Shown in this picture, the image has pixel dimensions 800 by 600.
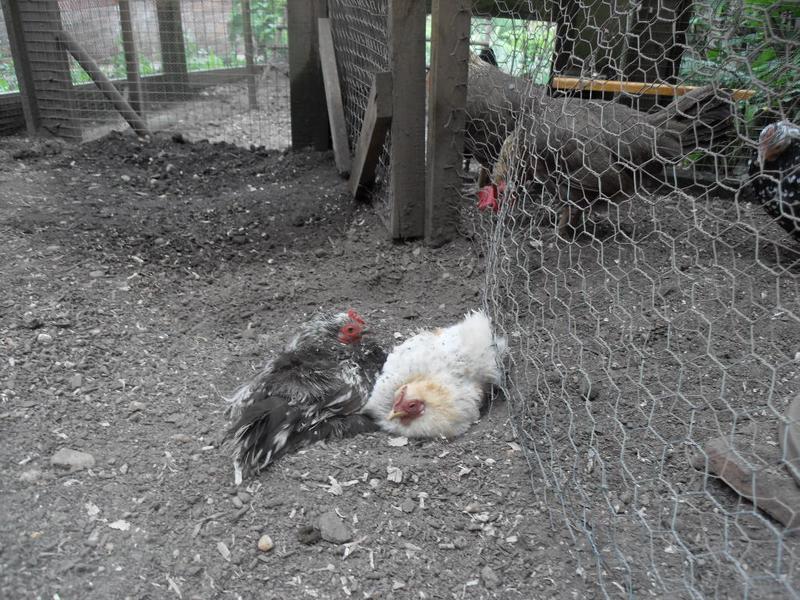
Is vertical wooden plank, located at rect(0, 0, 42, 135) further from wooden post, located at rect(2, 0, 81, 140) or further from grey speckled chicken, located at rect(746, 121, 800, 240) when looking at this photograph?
grey speckled chicken, located at rect(746, 121, 800, 240)

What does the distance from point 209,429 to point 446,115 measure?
6.30ft

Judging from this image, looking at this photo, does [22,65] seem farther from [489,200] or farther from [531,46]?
[531,46]

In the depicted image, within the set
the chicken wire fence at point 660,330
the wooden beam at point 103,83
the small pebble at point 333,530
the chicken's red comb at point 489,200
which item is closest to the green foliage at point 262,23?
the wooden beam at point 103,83

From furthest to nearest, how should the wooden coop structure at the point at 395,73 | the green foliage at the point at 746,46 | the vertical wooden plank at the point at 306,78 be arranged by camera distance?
1. the vertical wooden plank at the point at 306,78
2. the wooden coop structure at the point at 395,73
3. the green foliage at the point at 746,46

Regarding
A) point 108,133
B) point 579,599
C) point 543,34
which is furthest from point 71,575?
point 108,133

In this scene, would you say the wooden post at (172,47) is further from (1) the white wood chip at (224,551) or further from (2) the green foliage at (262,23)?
(1) the white wood chip at (224,551)

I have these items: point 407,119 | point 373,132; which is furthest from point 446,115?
point 373,132

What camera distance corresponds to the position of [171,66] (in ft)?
19.9

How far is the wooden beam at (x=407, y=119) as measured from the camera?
119 inches

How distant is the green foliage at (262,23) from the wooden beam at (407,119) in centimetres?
321

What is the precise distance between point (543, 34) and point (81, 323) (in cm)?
242

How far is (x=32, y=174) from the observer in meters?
4.33

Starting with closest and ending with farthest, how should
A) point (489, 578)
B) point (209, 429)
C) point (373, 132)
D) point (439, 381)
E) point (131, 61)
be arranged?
point (489, 578)
point (209, 429)
point (439, 381)
point (373, 132)
point (131, 61)

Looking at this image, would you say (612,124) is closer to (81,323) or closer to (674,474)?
(674,474)
